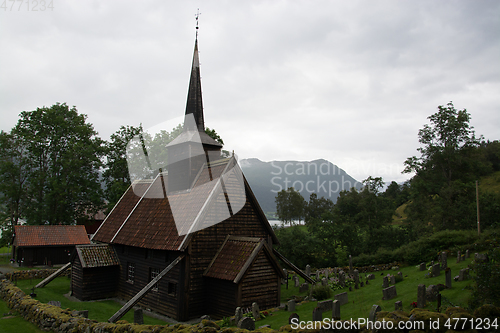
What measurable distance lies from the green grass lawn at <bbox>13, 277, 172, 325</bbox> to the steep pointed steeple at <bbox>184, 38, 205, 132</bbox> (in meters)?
11.7

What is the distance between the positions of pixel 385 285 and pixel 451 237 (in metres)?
11.4

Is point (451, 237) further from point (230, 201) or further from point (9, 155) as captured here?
point (9, 155)

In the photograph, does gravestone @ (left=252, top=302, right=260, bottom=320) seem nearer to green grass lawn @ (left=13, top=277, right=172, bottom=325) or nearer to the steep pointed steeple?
green grass lawn @ (left=13, top=277, right=172, bottom=325)

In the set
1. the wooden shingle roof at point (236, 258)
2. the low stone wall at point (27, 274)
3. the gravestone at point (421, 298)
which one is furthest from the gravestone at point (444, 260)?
the low stone wall at point (27, 274)

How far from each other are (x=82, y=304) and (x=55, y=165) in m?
26.0

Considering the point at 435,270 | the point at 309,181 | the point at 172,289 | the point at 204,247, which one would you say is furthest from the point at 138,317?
the point at 309,181

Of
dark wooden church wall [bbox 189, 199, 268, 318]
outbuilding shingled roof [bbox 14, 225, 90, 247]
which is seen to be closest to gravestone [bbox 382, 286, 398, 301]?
dark wooden church wall [bbox 189, 199, 268, 318]

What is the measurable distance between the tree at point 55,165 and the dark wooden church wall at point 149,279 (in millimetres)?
21206

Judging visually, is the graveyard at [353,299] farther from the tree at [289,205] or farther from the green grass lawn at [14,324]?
the tree at [289,205]

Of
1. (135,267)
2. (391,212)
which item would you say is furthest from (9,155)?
(391,212)

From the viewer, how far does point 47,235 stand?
112 feet

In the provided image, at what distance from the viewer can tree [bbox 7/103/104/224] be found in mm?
37934

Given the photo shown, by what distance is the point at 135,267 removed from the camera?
19000 mm

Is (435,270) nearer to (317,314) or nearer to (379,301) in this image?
(379,301)
